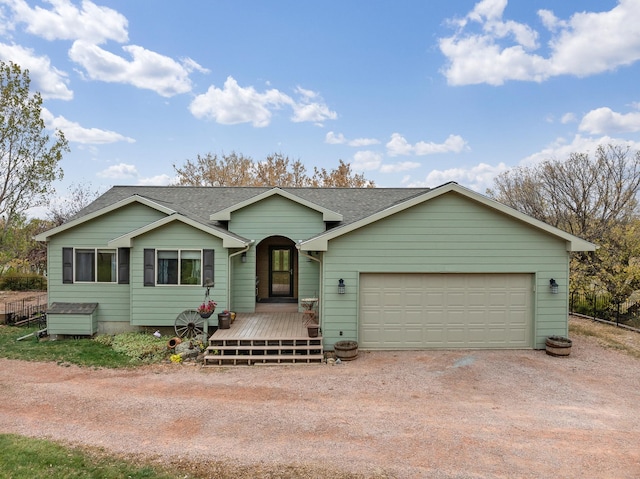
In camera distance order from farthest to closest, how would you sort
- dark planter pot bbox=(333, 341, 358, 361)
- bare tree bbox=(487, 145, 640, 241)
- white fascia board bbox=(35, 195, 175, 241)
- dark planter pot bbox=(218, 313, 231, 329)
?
bare tree bbox=(487, 145, 640, 241), white fascia board bbox=(35, 195, 175, 241), dark planter pot bbox=(218, 313, 231, 329), dark planter pot bbox=(333, 341, 358, 361)

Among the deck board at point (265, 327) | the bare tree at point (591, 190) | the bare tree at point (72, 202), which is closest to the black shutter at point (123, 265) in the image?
the deck board at point (265, 327)

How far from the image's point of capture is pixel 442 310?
32.3 ft

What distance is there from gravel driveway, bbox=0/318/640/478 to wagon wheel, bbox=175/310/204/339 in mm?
1900

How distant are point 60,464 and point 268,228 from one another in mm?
9085

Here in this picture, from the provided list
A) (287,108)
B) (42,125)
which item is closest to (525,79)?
(287,108)

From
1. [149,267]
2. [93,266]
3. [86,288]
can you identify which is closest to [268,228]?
[149,267]

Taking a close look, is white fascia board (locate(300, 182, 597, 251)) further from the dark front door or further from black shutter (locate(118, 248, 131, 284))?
black shutter (locate(118, 248, 131, 284))

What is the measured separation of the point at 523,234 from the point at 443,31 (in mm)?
11387

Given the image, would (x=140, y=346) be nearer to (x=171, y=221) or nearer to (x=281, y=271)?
(x=171, y=221)

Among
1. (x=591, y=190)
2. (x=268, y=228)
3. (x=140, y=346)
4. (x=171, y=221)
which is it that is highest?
(x=591, y=190)

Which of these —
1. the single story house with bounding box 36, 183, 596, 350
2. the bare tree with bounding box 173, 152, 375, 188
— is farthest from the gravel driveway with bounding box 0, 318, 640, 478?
the bare tree with bounding box 173, 152, 375, 188

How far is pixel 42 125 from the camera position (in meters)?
15.0

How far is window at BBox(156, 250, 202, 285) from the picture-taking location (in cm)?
1074

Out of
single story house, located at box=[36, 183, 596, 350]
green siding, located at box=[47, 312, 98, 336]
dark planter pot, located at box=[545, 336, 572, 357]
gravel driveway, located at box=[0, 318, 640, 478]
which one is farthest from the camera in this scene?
green siding, located at box=[47, 312, 98, 336]
